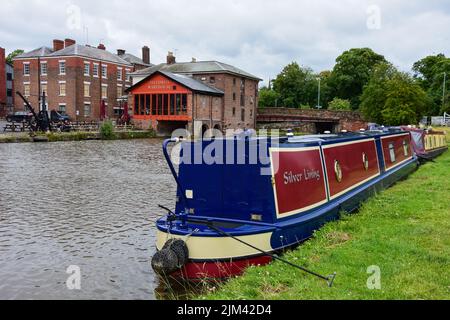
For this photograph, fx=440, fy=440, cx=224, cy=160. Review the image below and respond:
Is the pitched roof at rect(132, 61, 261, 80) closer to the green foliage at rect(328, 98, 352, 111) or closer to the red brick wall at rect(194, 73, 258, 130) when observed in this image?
the red brick wall at rect(194, 73, 258, 130)

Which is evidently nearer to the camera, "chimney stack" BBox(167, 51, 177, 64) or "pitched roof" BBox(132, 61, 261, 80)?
"pitched roof" BBox(132, 61, 261, 80)

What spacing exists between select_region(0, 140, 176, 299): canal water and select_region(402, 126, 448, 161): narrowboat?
10698 millimetres

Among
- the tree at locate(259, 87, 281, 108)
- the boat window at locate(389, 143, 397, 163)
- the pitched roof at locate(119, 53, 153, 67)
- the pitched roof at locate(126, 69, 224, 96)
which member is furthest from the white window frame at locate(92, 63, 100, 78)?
the boat window at locate(389, 143, 397, 163)

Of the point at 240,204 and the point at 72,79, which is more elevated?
the point at 72,79

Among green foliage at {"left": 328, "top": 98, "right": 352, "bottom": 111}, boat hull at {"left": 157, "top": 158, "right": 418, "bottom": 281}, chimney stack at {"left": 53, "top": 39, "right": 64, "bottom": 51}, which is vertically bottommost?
boat hull at {"left": 157, "top": 158, "right": 418, "bottom": 281}

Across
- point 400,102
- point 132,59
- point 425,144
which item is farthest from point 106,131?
point 425,144

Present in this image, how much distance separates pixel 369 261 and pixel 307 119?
50.0m

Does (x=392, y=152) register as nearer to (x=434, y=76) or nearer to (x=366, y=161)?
(x=366, y=161)

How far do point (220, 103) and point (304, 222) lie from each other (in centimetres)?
4211

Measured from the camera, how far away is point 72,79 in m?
48.2

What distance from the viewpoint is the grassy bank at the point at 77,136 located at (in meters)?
30.8

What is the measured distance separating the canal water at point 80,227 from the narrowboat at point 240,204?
3.00 ft

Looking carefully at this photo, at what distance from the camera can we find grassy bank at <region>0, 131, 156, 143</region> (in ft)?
101
